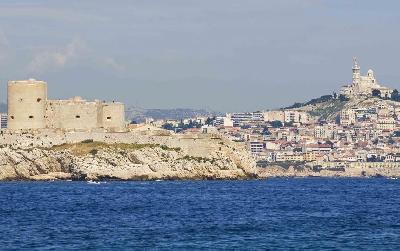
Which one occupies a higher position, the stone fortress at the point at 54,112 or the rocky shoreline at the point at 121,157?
the stone fortress at the point at 54,112

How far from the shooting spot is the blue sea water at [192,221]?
44688 mm

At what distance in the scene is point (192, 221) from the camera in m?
54.0

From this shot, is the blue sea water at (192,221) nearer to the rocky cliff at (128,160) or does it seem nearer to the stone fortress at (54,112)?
the rocky cliff at (128,160)

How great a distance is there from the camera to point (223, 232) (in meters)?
48.6

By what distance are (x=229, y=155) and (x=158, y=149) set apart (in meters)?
7.76

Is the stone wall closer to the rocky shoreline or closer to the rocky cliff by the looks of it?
the rocky shoreline

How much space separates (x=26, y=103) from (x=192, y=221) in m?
58.8

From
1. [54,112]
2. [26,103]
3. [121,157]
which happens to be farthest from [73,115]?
[121,157]

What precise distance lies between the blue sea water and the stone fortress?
29.6 metres

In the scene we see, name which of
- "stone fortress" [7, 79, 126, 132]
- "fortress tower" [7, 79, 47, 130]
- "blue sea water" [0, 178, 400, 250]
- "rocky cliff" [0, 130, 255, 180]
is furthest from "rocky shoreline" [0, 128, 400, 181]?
"blue sea water" [0, 178, 400, 250]

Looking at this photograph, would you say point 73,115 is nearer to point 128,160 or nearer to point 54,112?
point 54,112

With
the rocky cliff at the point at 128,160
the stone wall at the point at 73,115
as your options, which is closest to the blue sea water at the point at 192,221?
the rocky cliff at the point at 128,160

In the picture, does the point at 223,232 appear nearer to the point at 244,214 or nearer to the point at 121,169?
the point at 244,214

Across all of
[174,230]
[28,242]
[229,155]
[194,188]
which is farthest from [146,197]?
[229,155]
